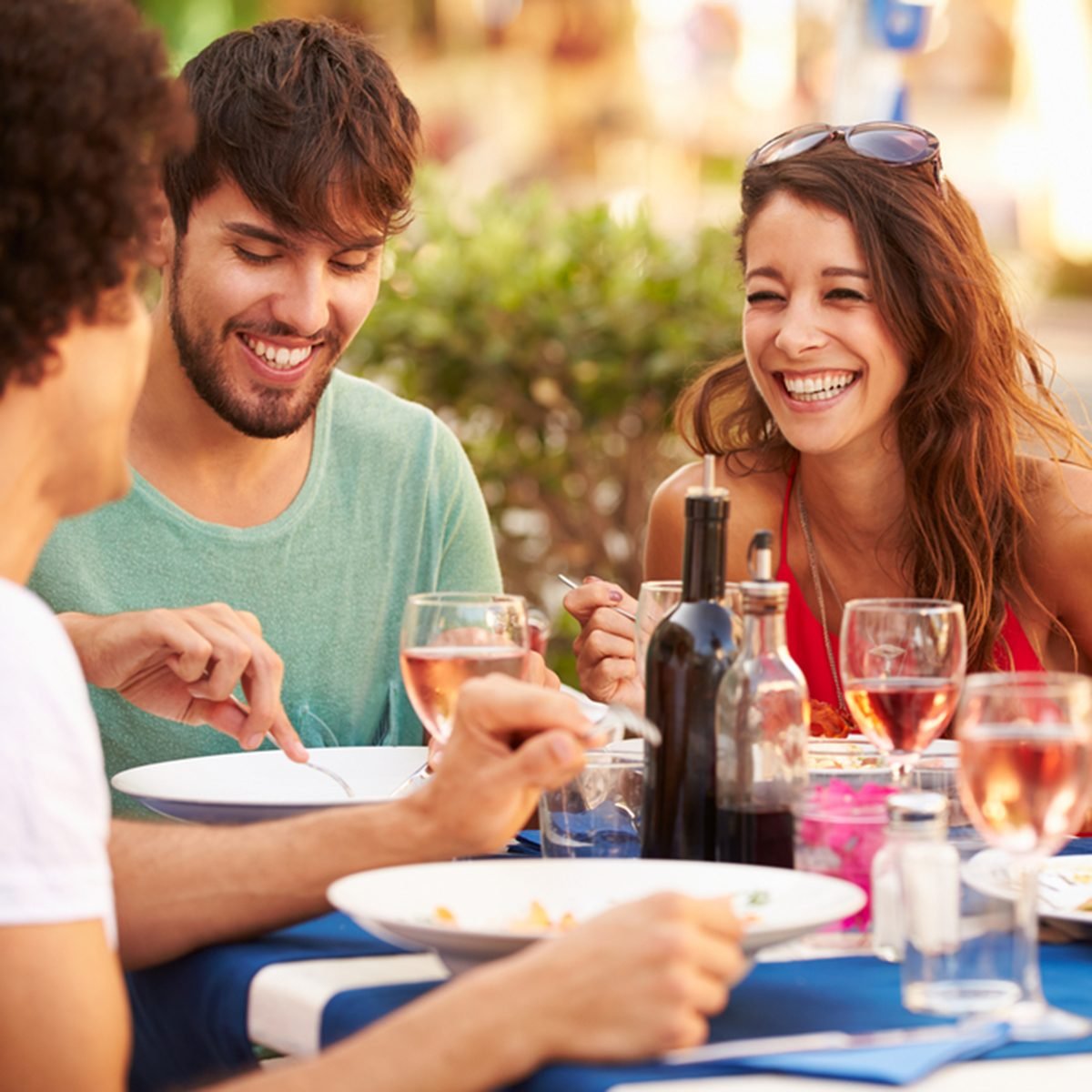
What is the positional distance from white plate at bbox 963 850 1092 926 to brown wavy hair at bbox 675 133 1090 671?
4.00 ft

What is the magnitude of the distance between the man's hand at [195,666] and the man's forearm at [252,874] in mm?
417

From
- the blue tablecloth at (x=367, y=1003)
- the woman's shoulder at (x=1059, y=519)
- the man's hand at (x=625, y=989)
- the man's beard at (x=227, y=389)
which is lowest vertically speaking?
the blue tablecloth at (x=367, y=1003)

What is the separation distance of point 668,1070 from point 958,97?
62.0 feet

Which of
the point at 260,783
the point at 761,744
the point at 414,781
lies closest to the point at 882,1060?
the point at 761,744

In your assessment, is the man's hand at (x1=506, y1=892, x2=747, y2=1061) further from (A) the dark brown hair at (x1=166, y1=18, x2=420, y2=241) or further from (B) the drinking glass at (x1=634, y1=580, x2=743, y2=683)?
(A) the dark brown hair at (x1=166, y1=18, x2=420, y2=241)

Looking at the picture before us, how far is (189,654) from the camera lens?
224 cm

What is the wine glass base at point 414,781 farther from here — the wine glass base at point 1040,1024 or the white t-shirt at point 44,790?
the wine glass base at point 1040,1024

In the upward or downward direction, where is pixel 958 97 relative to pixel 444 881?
upward

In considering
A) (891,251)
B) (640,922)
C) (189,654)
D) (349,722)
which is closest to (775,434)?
(891,251)

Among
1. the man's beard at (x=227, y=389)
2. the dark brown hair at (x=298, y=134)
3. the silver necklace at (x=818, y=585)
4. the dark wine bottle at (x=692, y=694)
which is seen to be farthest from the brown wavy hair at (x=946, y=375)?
the dark wine bottle at (x=692, y=694)

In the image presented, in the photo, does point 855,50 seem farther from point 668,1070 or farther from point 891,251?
point 668,1070


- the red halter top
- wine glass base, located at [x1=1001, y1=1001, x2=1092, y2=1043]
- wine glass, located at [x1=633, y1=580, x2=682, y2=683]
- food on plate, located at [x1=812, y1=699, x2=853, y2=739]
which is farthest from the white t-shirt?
the red halter top

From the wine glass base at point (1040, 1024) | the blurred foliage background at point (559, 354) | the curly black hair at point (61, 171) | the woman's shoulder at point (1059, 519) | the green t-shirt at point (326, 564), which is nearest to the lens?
the wine glass base at point (1040, 1024)

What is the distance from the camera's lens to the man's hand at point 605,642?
2.58 meters
